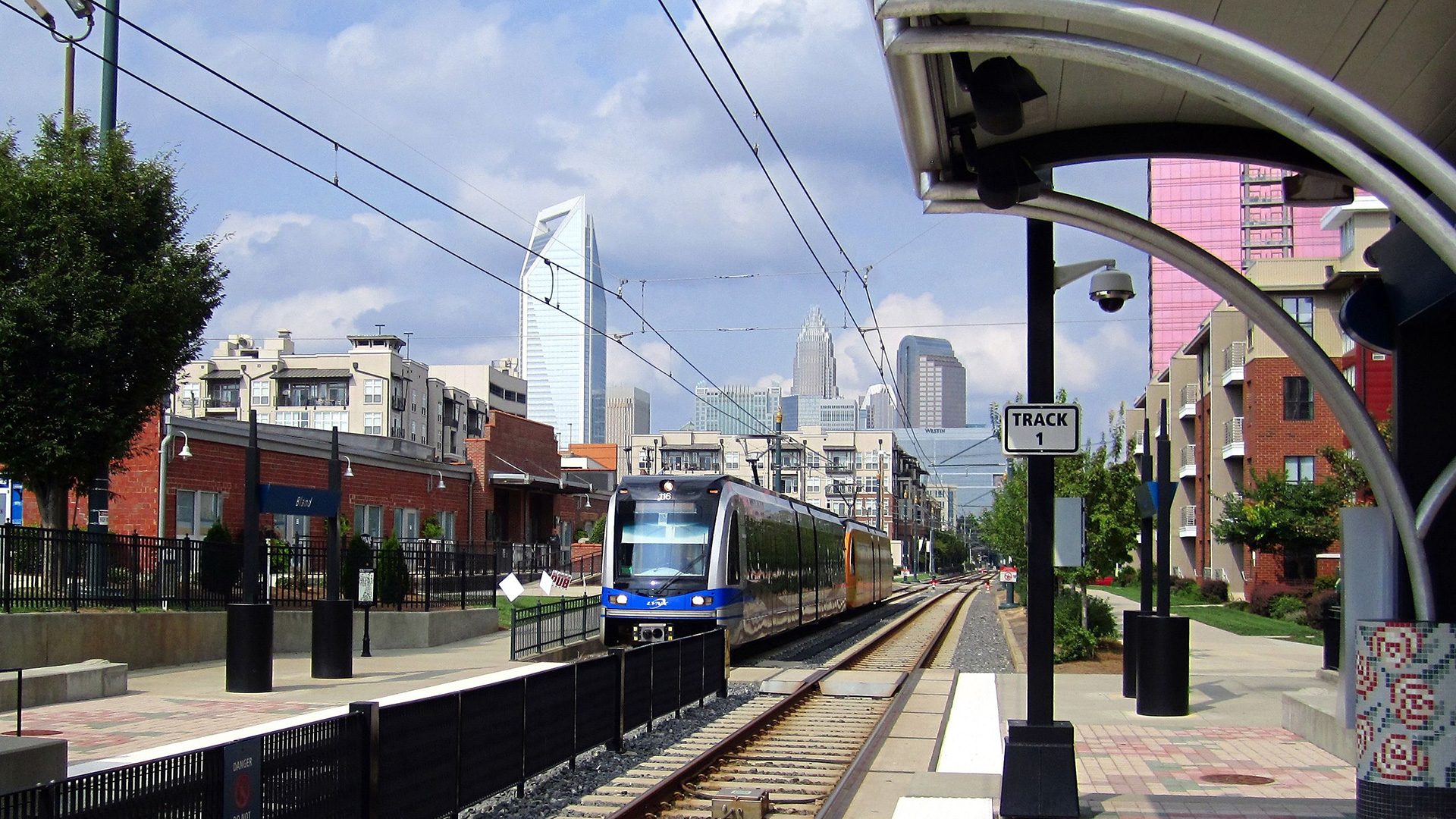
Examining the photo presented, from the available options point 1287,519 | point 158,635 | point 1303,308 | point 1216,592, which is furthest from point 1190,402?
point 158,635

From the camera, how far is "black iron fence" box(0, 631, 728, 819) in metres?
6.25

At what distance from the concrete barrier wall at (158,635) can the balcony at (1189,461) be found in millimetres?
48662

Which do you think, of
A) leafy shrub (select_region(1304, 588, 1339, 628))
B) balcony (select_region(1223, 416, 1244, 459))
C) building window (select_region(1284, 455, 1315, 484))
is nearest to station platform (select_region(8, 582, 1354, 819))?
leafy shrub (select_region(1304, 588, 1339, 628))

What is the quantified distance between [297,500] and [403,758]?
9.42 m

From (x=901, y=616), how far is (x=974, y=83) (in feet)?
114

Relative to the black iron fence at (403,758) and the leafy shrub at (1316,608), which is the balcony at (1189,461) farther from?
the black iron fence at (403,758)

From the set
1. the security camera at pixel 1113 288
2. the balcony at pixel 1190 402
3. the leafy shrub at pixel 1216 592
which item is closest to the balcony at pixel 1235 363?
the leafy shrub at pixel 1216 592

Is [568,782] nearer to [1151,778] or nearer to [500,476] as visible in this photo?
[1151,778]

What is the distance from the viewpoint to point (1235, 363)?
5425 centimetres

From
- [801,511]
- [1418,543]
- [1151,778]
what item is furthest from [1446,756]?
[801,511]

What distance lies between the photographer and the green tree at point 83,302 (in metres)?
18.7

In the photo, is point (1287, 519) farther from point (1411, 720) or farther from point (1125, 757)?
point (1411, 720)

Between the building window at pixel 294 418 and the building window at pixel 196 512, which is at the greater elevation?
the building window at pixel 294 418

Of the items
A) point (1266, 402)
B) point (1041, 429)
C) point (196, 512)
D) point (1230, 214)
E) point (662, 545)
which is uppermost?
point (1230, 214)
